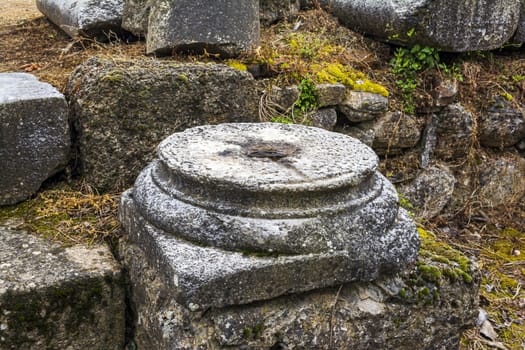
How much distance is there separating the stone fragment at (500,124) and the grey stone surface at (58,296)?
3.32 meters

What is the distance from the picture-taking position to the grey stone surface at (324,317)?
73.7 inches

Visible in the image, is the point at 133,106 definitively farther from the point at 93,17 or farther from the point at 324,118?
the point at 324,118

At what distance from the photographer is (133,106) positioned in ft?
9.11

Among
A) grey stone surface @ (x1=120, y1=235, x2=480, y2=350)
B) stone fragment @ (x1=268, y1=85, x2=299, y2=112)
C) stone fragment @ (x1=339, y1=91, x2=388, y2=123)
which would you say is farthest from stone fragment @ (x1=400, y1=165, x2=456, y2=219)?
grey stone surface @ (x1=120, y1=235, x2=480, y2=350)

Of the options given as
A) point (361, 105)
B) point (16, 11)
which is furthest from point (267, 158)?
point (16, 11)

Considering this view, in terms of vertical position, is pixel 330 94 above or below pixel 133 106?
below

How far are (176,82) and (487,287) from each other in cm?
239

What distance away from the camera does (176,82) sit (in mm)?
2861

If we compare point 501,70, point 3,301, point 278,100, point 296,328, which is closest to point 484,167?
point 501,70

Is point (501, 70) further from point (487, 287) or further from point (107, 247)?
point (107, 247)

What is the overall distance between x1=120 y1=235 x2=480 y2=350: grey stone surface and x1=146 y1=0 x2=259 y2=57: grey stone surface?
4.82ft

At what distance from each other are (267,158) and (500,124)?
2990mm

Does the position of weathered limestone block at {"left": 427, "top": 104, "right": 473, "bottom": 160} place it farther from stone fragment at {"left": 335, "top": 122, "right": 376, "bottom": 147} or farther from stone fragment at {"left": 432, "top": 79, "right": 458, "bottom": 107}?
stone fragment at {"left": 335, "top": 122, "right": 376, "bottom": 147}

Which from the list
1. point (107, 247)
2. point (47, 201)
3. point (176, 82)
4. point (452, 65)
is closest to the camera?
point (107, 247)
